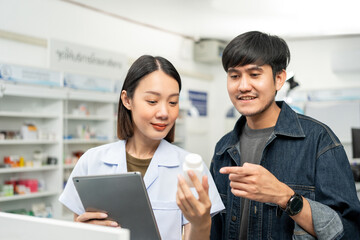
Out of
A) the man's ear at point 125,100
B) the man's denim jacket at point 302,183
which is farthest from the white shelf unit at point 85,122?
the man's denim jacket at point 302,183

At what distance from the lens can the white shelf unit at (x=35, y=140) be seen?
17.2 feet

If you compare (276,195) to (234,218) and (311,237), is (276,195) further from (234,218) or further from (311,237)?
(234,218)

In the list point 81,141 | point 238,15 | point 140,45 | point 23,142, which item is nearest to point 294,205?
point 23,142

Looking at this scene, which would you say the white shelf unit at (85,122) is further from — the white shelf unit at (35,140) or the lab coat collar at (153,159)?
the lab coat collar at (153,159)


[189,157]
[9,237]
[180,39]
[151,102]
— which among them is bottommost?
[9,237]

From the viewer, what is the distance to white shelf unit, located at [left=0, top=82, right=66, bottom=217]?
5230 mm

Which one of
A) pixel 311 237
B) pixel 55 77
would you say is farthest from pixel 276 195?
pixel 55 77

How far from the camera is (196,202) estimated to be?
3.84 ft

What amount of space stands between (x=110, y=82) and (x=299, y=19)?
3.84 metres

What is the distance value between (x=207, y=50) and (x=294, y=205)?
8.24m

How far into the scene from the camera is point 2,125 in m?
5.28

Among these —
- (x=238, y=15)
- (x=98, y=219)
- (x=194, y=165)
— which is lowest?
(x=98, y=219)

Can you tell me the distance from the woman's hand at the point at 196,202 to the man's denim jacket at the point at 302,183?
18.4 inches

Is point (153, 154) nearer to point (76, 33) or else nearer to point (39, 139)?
point (39, 139)
